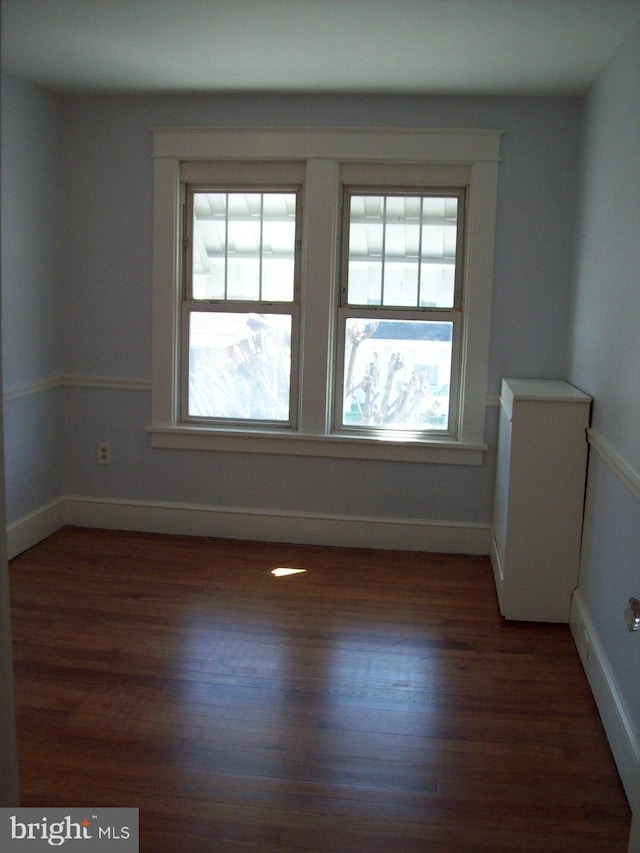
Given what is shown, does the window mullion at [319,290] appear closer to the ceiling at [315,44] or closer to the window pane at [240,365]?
the window pane at [240,365]

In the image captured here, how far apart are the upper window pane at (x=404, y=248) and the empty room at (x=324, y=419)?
0.02 metres

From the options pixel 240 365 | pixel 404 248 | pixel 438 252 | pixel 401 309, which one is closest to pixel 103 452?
pixel 240 365

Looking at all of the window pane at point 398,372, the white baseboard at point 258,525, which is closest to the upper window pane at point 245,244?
the window pane at point 398,372

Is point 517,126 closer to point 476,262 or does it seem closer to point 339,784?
point 476,262

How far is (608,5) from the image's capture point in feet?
10.0

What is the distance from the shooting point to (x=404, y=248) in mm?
4738

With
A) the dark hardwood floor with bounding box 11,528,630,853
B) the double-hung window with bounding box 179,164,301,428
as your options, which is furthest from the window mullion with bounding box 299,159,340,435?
the dark hardwood floor with bounding box 11,528,630,853

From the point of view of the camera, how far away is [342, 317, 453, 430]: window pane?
4.80 meters

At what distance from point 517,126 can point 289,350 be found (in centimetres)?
171

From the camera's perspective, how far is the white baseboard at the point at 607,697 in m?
2.57

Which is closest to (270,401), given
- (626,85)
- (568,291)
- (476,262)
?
(476,262)

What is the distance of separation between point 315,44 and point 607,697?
9.36 ft

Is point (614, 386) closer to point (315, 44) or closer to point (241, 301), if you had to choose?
point (315, 44)

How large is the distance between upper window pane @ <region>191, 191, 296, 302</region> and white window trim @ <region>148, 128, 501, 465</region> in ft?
0.45
